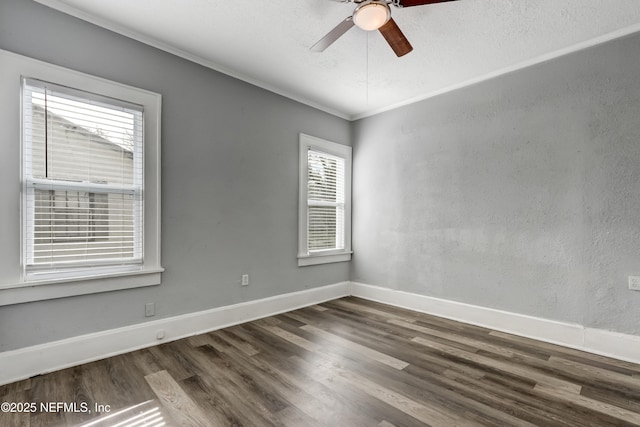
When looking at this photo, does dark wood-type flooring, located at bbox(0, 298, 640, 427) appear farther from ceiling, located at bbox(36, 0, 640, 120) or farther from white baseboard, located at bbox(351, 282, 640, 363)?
ceiling, located at bbox(36, 0, 640, 120)

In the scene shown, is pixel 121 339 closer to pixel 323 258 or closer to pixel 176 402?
pixel 176 402

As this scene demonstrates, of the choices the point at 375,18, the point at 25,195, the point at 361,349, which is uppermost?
the point at 375,18

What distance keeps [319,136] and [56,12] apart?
280cm

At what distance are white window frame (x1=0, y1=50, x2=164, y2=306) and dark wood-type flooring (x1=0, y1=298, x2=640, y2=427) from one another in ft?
1.98

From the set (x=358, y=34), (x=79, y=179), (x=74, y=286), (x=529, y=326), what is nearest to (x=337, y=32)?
(x=358, y=34)

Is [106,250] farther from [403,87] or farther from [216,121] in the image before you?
[403,87]

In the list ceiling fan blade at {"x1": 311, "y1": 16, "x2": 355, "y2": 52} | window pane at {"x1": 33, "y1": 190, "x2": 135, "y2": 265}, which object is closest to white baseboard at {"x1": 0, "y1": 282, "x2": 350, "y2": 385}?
window pane at {"x1": 33, "y1": 190, "x2": 135, "y2": 265}

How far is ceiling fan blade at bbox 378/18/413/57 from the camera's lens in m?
1.99

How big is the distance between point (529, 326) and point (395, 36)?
294cm

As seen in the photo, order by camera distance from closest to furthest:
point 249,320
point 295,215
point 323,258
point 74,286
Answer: point 74,286 < point 249,320 < point 295,215 < point 323,258

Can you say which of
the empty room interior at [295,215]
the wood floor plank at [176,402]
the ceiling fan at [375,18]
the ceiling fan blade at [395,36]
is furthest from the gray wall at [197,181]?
the ceiling fan blade at [395,36]

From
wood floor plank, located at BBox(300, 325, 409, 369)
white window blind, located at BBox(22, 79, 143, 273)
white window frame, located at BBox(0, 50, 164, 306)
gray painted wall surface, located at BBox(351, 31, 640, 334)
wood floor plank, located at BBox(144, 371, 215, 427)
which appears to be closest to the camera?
wood floor plank, located at BBox(144, 371, 215, 427)

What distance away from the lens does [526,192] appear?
3.00 m

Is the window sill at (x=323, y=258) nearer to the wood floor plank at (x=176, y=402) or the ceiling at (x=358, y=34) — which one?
the wood floor plank at (x=176, y=402)
